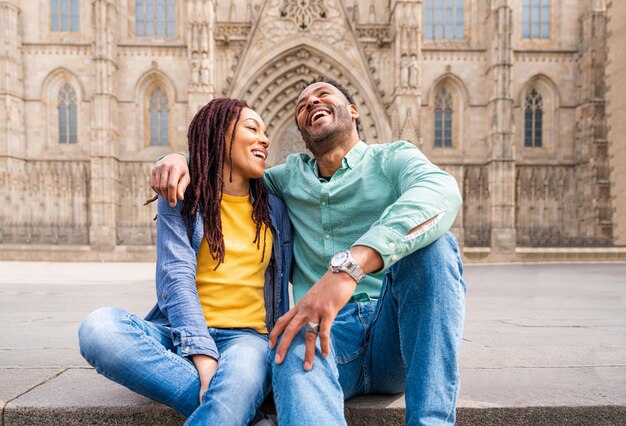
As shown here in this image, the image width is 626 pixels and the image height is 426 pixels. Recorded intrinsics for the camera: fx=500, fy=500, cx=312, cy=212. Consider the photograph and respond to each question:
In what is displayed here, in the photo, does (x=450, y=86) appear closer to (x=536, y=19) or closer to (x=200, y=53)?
(x=536, y=19)

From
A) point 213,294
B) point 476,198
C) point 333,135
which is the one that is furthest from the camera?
point 476,198

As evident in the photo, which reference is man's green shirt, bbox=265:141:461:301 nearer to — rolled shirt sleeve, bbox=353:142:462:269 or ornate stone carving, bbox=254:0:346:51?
rolled shirt sleeve, bbox=353:142:462:269

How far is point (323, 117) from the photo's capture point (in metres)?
2.46

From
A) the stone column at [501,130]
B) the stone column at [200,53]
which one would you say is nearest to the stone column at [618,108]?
the stone column at [501,130]

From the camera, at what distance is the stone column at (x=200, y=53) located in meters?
18.8

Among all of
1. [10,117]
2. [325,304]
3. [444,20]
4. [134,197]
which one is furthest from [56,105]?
[325,304]

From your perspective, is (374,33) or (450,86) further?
(450,86)

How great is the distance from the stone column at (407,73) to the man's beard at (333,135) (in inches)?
654

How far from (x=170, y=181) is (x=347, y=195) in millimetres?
795

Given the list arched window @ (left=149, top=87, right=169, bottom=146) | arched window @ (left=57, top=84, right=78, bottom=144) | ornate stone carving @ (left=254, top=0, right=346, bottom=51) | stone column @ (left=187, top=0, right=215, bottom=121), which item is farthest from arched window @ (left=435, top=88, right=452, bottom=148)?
arched window @ (left=57, top=84, right=78, bottom=144)

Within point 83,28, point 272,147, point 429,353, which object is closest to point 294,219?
point 429,353

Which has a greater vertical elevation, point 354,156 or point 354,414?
point 354,156

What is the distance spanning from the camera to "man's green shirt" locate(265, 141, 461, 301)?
214 centimetres

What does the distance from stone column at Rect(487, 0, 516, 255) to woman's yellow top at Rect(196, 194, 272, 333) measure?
19.4m
